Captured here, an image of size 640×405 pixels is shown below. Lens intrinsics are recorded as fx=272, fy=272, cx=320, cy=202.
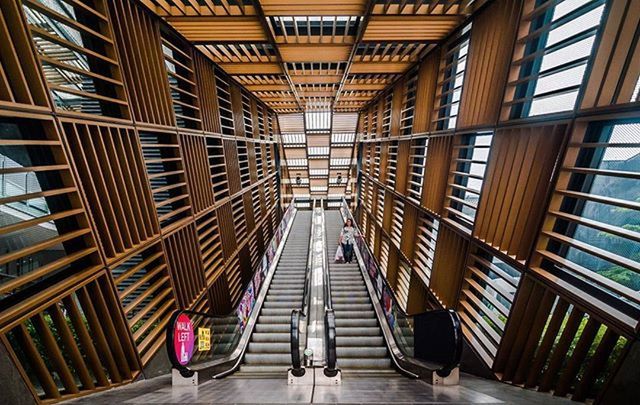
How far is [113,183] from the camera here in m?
3.55

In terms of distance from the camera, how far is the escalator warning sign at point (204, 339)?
408 cm

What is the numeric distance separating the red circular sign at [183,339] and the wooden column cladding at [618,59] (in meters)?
5.12

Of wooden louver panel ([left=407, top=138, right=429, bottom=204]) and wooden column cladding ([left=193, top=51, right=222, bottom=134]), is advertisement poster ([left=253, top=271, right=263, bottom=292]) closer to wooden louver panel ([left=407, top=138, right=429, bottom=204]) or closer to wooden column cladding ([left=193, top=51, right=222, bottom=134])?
→ wooden column cladding ([left=193, top=51, right=222, bottom=134])

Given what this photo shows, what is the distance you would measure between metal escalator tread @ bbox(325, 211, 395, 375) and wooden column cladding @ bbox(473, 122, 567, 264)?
9.07 feet

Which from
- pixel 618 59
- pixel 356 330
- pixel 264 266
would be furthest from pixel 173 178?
pixel 618 59

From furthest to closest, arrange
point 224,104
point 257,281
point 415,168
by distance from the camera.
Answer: point 224,104, point 415,168, point 257,281

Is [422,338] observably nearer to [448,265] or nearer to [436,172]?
[448,265]

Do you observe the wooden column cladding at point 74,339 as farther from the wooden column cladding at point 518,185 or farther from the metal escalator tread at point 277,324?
the wooden column cladding at point 518,185

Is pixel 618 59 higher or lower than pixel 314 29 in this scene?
lower

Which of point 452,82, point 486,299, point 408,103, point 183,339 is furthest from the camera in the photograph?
point 408,103

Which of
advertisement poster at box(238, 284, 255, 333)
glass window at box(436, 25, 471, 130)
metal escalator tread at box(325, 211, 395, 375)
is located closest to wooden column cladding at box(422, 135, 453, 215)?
glass window at box(436, 25, 471, 130)

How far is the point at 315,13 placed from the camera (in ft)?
15.1

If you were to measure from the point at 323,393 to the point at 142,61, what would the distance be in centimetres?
541

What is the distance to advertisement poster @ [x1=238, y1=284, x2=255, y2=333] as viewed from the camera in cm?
541
